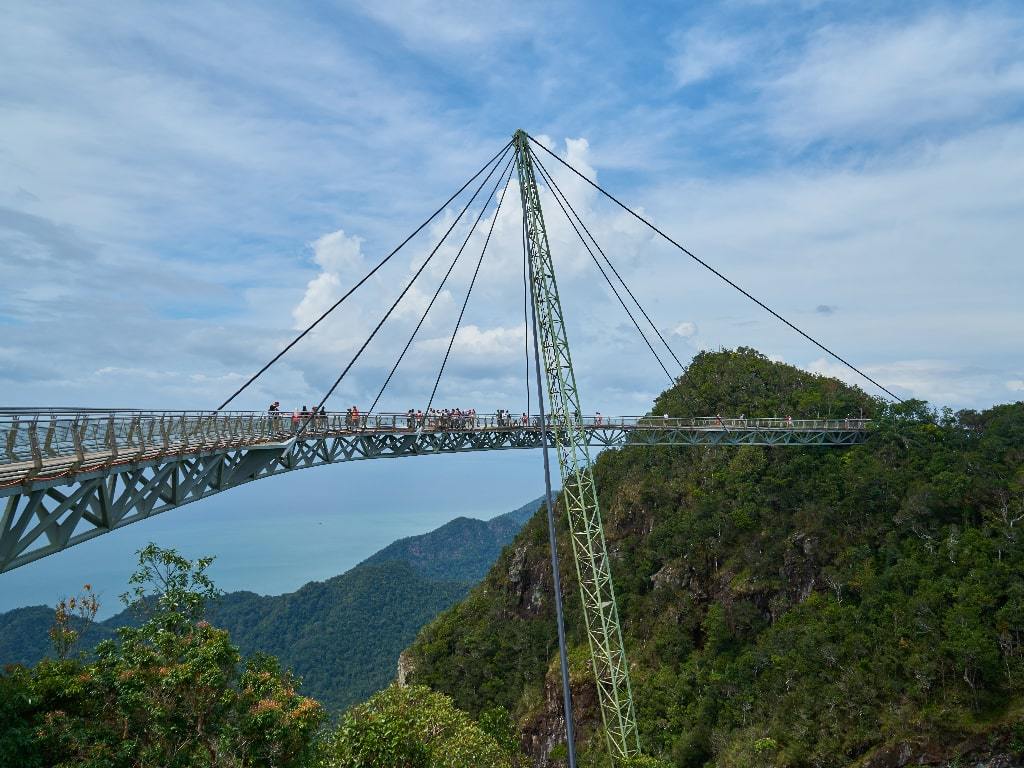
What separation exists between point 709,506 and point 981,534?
704 inches

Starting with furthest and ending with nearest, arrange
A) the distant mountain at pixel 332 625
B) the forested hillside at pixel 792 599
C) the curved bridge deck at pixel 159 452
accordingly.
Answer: the distant mountain at pixel 332 625
the forested hillside at pixel 792 599
the curved bridge deck at pixel 159 452

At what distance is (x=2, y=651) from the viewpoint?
9431cm

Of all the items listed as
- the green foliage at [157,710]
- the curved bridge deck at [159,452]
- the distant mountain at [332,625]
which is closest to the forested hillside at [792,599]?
the curved bridge deck at [159,452]

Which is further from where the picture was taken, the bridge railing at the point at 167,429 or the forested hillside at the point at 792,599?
the forested hillside at the point at 792,599

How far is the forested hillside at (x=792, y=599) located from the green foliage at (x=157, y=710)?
23795 millimetres

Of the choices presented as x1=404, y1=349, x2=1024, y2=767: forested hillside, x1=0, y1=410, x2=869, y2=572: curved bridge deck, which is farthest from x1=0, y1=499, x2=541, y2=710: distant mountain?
x1=0, y1=410, x2=869, y2=572: curved bridge deck

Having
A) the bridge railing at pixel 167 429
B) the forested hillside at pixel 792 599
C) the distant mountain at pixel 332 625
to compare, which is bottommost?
the distant mountain at pixel 332 625

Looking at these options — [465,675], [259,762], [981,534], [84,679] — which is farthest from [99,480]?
[465,675]

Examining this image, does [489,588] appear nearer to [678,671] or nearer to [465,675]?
[465,675]

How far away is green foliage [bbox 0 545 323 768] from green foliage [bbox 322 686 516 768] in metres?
1.01

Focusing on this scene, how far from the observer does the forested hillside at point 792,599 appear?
27.9 metres

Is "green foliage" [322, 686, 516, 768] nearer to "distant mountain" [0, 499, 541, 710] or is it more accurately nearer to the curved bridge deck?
the curved bridge deck

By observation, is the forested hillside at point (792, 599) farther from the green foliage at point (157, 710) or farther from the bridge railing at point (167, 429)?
the green foliage at point (157, 710)

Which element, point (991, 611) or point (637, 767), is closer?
point (637, 767)
